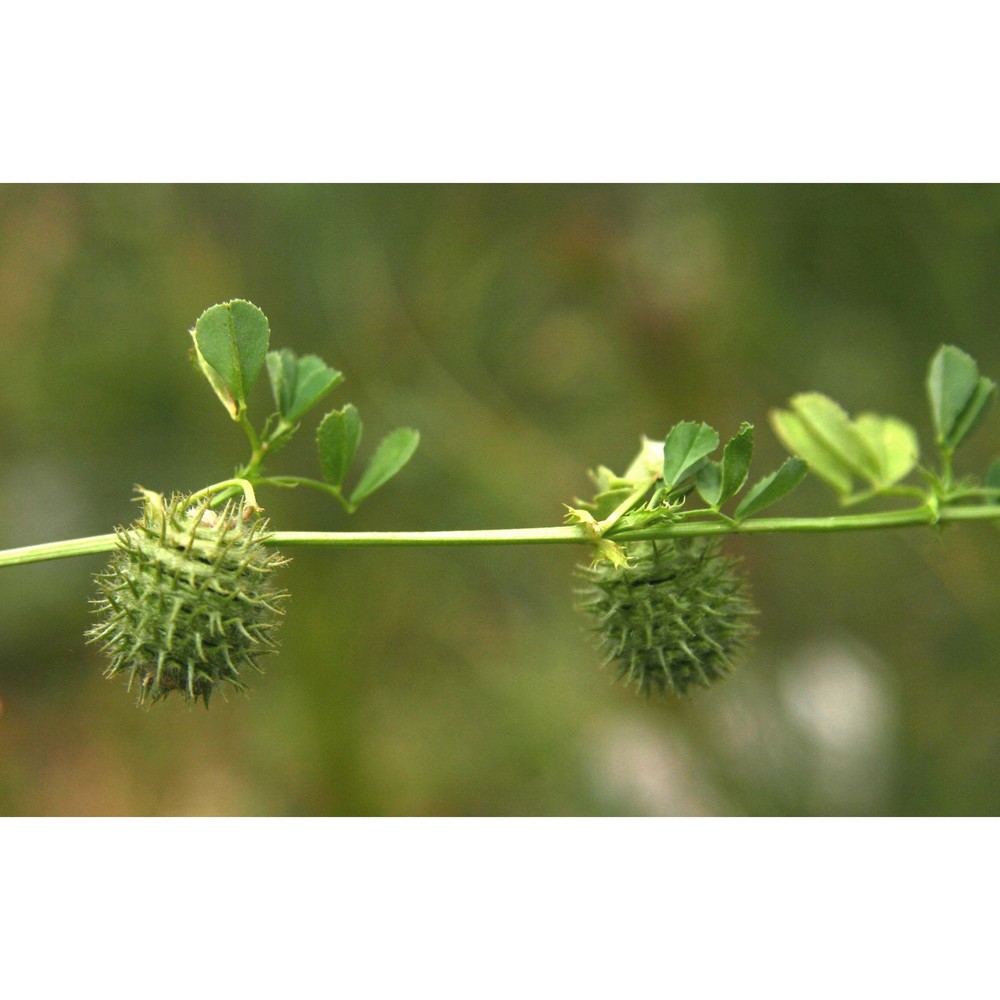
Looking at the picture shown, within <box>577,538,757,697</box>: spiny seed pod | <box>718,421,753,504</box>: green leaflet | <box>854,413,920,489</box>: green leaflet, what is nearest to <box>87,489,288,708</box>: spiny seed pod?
<box>577,538,757,697</box>: spiny seed pod

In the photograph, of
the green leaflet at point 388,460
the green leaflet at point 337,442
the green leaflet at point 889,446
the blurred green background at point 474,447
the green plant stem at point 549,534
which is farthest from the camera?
the blurred green background at point 474,447

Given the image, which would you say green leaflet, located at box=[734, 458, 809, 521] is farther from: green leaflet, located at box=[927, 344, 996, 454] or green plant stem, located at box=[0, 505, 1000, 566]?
green leaflet, located at box=[927, 344, 996, 454]

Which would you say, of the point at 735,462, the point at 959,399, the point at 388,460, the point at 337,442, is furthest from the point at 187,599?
the point at 959,399

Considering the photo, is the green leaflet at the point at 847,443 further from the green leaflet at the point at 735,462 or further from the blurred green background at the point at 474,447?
the blurred green background at the point at 474,447

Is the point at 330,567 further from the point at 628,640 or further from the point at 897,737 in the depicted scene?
the point at 628,640

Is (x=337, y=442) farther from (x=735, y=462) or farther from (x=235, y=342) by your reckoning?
(x=735, y=462)

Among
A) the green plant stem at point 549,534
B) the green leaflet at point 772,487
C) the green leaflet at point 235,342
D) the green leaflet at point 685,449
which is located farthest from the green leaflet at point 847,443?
the green leaflet at point 235,342
